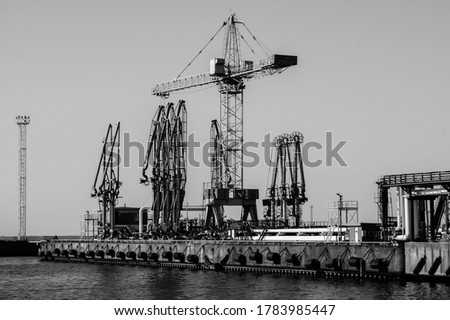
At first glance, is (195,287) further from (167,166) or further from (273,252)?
(167,166)

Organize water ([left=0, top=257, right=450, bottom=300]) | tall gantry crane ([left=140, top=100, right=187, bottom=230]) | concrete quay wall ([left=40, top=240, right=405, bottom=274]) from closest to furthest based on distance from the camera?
water ([left=0, top=257, right=450, bottom=300]) < concrete quay wall ([left=40, top=240, right=405, bottom=274]) < tall gantry crane ([left=140, top=100, right=187, bottom=230])

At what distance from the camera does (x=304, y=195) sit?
Result: 171500 millimetres

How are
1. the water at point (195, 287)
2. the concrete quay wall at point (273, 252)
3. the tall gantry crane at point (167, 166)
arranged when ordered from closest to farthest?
the water at point (195, 287) < the concrete quay wall at point (273, 252) < the tall gantry crane at point (167, 166)

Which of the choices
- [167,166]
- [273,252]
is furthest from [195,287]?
[167,166]

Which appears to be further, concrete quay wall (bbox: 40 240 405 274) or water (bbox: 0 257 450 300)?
concrete quay wall (bbox: 40 240 405 274)

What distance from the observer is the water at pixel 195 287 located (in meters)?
86.4

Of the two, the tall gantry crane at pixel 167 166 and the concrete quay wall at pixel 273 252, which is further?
the tall gantry crane at pixel 167 166

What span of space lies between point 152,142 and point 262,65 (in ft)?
78.8

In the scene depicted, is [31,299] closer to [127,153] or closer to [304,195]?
[127,153]

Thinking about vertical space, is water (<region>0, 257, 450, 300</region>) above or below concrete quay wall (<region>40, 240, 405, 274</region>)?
below

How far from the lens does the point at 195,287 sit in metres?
97.9

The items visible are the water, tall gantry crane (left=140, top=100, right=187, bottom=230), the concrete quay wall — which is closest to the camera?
the water

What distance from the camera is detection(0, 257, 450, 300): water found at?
86.4m
